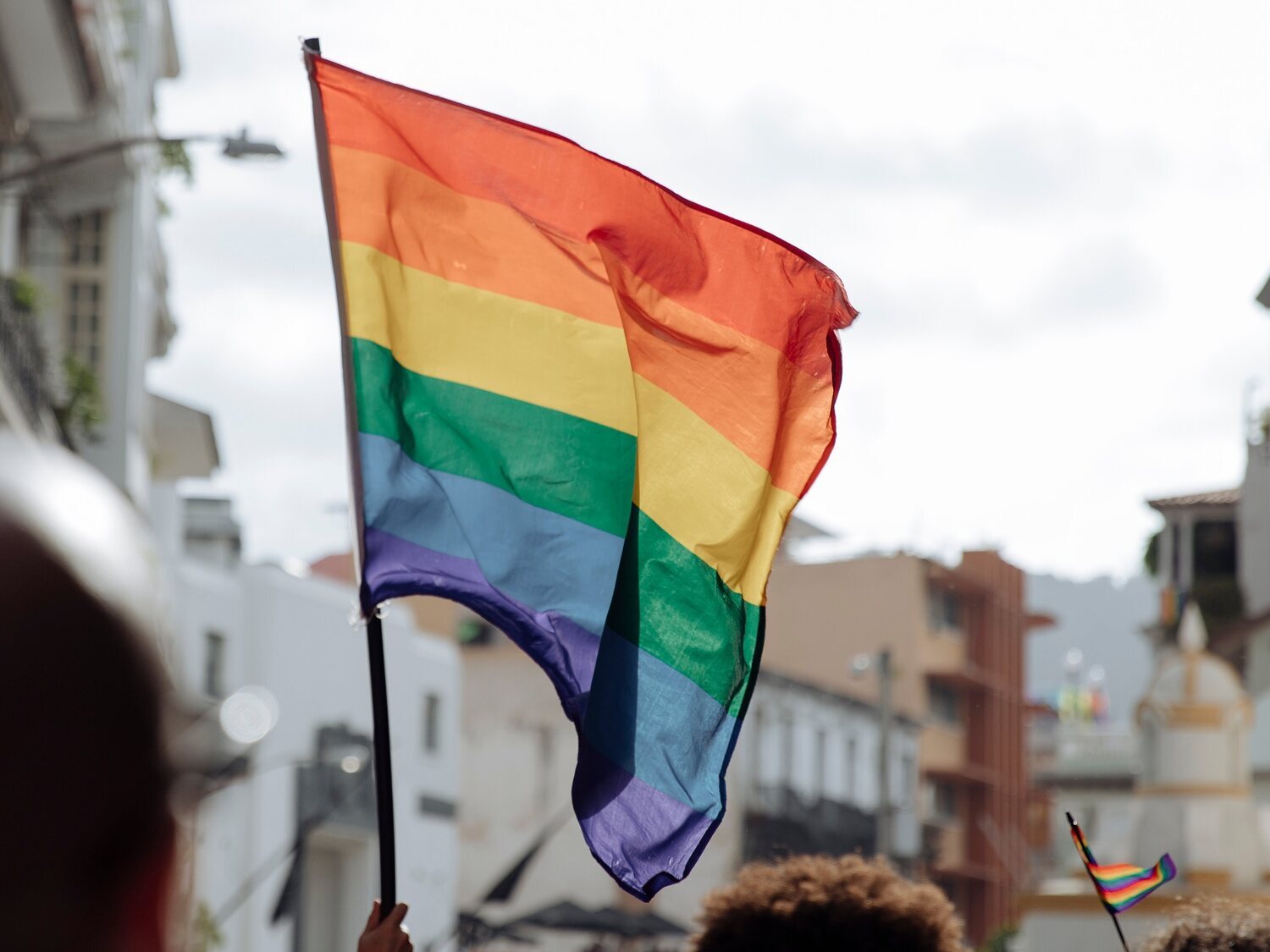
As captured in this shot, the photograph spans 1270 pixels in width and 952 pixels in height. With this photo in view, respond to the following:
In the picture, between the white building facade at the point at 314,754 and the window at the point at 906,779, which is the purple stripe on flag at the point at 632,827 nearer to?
the white building facade at the point at 314,754

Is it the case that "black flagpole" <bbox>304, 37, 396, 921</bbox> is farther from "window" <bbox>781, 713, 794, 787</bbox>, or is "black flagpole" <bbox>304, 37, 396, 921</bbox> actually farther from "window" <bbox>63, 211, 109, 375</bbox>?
"window" <bbox>781, 713, 794, 787</bbox>

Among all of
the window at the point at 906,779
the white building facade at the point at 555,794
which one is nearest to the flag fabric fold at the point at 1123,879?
the white building facade at the point at 555,794

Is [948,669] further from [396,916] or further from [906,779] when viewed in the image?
[396,916]

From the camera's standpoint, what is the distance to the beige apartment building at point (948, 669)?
63.2 metres

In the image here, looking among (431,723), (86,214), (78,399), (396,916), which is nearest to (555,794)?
(431,723)

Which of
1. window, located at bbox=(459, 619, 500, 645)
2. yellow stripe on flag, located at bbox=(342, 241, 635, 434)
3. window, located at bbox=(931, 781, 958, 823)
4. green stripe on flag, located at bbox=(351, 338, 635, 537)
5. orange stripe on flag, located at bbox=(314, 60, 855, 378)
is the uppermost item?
window, located at bbox=(459, 619, 500, 645)

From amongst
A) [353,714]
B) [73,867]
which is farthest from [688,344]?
[353,714]

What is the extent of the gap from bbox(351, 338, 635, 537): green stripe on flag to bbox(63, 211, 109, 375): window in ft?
71.8

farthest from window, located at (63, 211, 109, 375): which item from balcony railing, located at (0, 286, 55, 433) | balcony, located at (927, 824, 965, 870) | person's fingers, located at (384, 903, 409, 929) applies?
balcony, located at (927, 824, 965, 870)

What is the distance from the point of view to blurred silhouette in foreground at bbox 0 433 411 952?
2.54 feet

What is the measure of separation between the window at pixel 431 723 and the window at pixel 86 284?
67.9 feet

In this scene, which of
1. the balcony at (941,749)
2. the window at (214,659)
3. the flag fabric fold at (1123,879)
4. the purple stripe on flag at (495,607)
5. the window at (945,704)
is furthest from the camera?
the window at (945,704)

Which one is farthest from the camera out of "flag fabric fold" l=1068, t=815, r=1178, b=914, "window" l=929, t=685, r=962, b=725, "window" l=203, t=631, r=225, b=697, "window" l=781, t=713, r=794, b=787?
"window" l=929, t=685, r=962, b=725

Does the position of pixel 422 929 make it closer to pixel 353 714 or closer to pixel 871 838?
pixel 353 714
